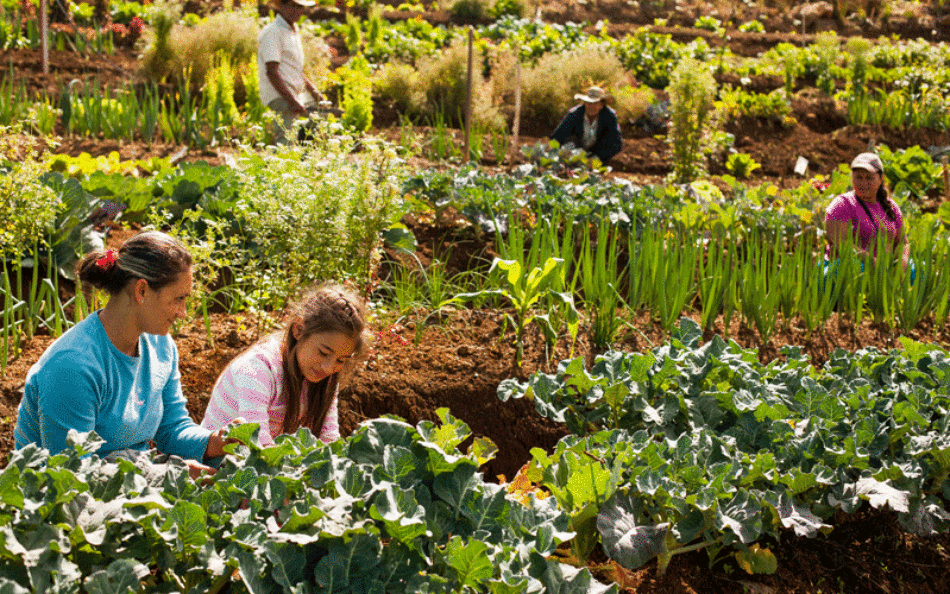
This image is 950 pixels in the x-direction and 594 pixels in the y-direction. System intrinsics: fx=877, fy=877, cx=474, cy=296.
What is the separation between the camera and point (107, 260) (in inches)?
92.4

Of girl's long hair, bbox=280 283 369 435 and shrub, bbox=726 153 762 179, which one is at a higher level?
girl's long hair, bbox=280 283 369 435

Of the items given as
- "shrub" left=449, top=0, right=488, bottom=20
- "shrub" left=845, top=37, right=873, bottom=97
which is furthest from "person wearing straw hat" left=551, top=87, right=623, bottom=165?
"shrub" left=449, top=0, right=488, bottom=20

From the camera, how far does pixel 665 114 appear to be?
373 inches

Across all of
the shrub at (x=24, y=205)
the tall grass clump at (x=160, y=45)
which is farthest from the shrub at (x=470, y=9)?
the shrub at (x=24, y=205)

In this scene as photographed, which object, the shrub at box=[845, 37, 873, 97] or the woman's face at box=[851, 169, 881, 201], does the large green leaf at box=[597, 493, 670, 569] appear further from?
the shrub at box=[845, 37, 873, 97]

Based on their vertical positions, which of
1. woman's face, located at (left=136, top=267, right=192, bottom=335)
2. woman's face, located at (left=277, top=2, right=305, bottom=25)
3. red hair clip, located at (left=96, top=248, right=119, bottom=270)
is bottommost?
woman's face, located at (left=136, top=267, right=192, bottom=335)

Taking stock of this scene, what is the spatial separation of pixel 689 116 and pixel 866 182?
2.10 metres

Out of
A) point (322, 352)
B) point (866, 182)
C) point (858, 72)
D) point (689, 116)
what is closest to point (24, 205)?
point (322, 352)

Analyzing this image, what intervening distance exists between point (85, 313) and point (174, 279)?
53.2 inches

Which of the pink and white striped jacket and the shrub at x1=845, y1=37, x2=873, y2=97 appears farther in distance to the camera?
the shrub at x1=845, y1=37, x2=873, y2=97

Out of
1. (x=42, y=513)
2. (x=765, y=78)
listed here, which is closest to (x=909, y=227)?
(x=42, y=513)

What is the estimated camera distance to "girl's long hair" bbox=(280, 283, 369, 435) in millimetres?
2486

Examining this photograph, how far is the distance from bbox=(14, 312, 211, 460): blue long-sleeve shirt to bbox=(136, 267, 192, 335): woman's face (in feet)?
0.46

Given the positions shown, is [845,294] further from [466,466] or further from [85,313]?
[85,313]
